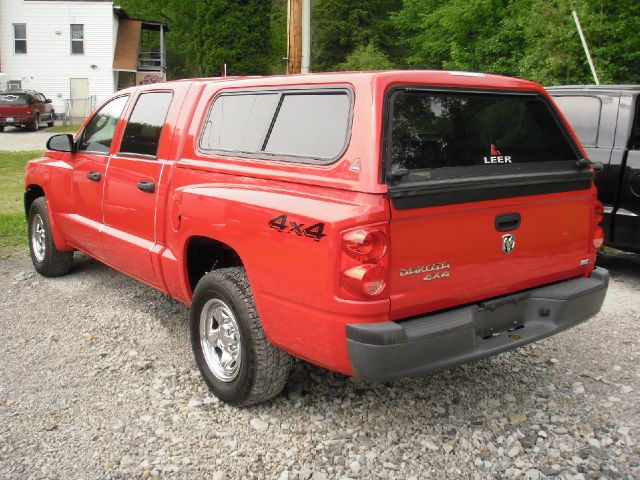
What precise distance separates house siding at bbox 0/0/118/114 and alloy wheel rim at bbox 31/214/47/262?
34363 mm

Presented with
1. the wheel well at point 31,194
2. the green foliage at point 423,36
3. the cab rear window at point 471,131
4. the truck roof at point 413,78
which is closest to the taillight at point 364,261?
the cab rear window at point 471,131

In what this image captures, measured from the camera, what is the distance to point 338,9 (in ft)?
153

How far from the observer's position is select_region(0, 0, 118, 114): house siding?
3725 cm

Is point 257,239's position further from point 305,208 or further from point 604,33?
point 604,33

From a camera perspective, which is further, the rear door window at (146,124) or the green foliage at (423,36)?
the green foliage at (423,36)

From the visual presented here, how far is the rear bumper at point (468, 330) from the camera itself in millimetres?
2965

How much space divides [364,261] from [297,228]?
0.40 metres

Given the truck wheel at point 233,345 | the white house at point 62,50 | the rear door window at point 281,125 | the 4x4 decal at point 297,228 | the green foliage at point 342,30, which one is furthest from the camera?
the green foliage at point 342,30

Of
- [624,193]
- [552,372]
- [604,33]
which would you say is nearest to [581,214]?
[552,372]

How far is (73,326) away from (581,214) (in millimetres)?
3770

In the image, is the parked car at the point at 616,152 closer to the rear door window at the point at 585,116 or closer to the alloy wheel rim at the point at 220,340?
the rear door window at the point at 585,116

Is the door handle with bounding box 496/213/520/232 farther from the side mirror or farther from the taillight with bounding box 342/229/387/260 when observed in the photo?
the side mirror

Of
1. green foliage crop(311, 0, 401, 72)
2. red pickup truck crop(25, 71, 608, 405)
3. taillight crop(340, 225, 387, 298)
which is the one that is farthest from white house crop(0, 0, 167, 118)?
taillight crop(340, 225, 387, 298)

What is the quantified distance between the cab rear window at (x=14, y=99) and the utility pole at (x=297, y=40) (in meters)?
23.4
